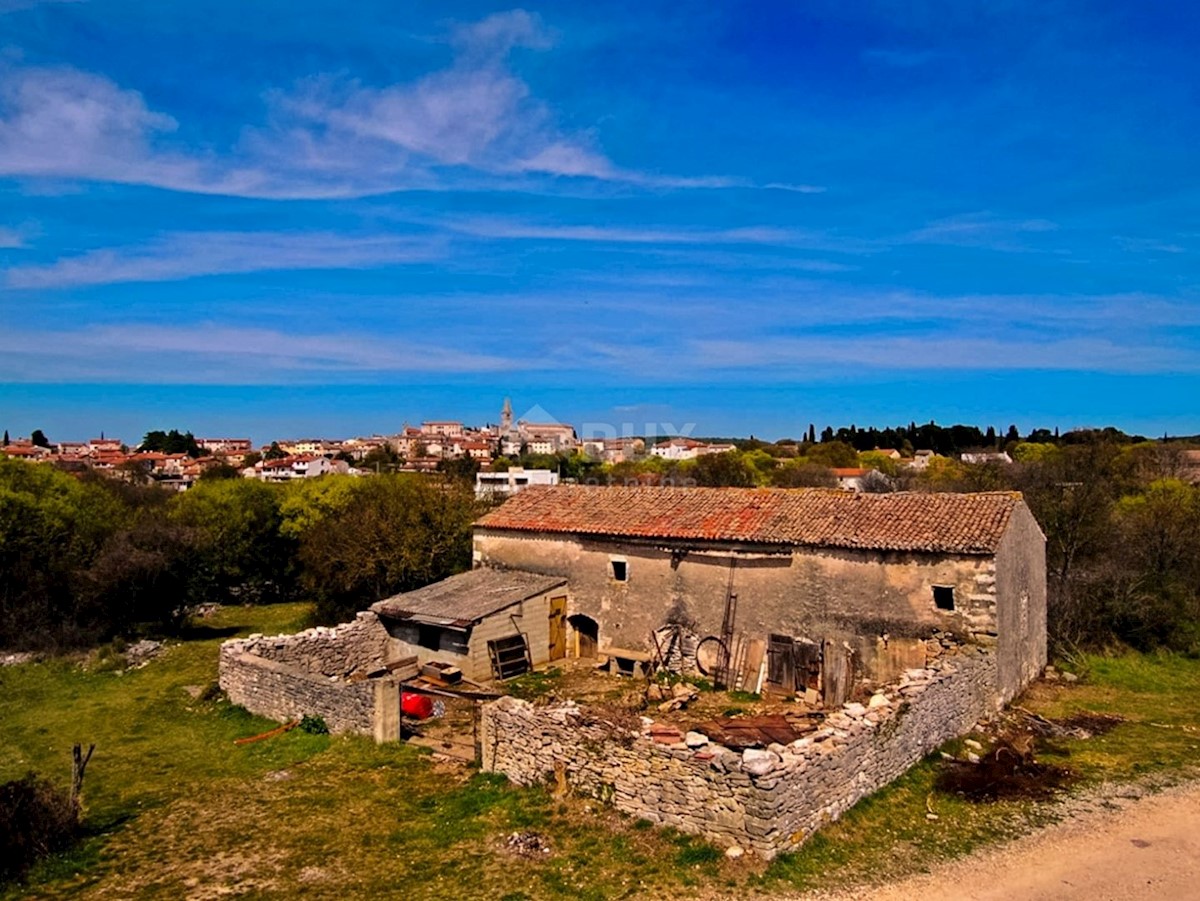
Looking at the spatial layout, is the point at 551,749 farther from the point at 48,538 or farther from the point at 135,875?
the point at 48,538

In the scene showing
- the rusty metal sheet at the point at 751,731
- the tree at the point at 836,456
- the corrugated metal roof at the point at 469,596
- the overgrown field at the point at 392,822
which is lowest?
the overgrown field at the point at 392,822

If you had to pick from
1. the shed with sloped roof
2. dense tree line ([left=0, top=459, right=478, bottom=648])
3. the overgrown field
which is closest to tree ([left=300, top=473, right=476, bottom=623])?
dense tree line ([left=0, top=459, right=478, bottom=648])

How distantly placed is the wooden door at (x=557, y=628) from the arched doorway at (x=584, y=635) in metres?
0.28

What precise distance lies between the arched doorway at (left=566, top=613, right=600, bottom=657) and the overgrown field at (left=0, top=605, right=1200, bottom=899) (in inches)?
312

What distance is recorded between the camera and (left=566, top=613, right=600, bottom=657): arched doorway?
21.9 meters

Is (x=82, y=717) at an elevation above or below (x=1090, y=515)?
below

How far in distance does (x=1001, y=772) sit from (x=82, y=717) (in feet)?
59.1

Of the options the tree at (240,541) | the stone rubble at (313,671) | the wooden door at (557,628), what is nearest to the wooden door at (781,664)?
the wooden door at (557,628)

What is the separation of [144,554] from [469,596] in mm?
11214

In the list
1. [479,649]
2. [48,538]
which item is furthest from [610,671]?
[48,538]

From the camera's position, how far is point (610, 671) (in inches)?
798

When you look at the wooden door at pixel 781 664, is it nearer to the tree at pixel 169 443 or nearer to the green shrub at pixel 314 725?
the green shrub at pixel 314 725

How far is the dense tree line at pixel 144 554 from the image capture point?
24.0 metres

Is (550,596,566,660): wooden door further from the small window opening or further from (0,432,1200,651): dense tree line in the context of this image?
the small window opening
